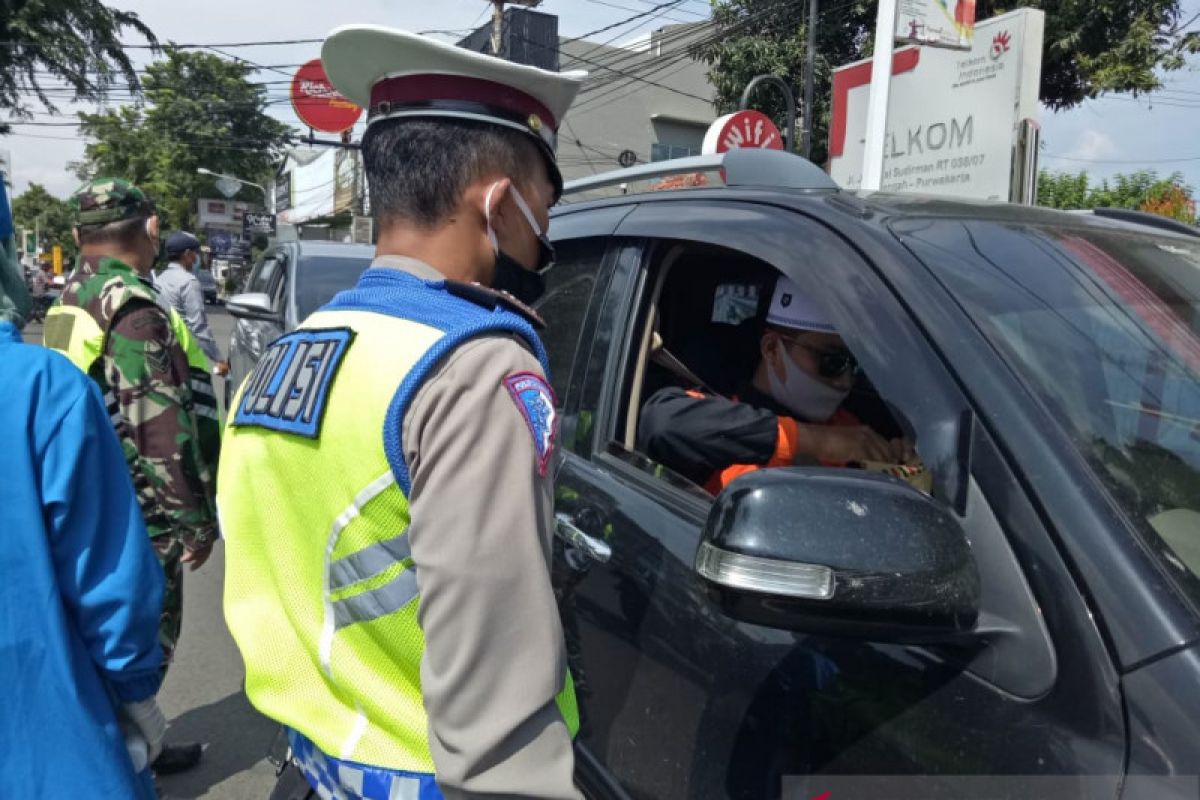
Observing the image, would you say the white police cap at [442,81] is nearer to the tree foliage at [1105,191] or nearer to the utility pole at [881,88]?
the utility pole at [881,88]

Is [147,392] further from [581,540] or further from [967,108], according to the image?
[967,108]

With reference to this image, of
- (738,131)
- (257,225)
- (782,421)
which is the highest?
(257,225)

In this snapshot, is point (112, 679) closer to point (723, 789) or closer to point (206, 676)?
point (723, 789)

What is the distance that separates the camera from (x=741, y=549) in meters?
1.18

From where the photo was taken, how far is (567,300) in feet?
8.22

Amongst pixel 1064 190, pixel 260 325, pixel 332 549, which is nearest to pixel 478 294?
pixel 332 549

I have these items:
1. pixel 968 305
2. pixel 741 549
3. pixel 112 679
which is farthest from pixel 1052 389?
pixel 112 679

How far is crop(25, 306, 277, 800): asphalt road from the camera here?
11.0 feet

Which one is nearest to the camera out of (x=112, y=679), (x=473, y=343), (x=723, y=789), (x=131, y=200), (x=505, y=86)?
(x=473, y=343)

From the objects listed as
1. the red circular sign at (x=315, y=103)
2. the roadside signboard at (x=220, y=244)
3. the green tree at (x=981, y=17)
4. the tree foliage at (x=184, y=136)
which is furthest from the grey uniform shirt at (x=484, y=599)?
the roadside signboard at (x=220, y=244)

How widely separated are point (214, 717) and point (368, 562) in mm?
3149

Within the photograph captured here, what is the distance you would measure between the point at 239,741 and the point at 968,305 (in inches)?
129

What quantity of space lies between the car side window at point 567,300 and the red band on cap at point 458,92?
1023 millimetres

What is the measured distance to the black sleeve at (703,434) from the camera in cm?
210
